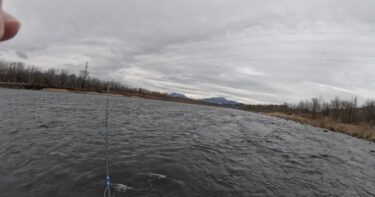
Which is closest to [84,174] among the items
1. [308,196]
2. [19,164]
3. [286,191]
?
[19,164]

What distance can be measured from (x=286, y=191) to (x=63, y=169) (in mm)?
8116

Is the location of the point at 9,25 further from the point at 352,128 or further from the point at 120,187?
the point at 352,128

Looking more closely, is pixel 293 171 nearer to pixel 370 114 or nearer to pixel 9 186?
pixel 9 186

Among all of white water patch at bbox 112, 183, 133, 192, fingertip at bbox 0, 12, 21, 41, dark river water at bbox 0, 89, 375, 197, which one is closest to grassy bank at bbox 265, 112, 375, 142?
dark river water at bbox 0, 89, 375, 197

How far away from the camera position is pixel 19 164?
8609 millimetres

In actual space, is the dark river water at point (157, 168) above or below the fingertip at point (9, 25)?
below

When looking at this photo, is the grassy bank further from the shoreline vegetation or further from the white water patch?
the white water patch

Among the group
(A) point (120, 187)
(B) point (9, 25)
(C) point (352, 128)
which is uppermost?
(B) point (9, 25)

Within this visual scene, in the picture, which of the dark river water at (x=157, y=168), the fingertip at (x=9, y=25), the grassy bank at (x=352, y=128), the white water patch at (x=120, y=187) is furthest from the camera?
the grassy bank at (x=352, y=128)

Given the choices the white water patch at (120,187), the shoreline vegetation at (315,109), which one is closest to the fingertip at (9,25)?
the white water patch at (120,187)

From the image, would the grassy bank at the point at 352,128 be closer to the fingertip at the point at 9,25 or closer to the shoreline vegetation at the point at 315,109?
the shoreline vegetation at the point at 315,109

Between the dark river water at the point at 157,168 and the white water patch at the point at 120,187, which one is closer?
the white water patch at the point at 120,187

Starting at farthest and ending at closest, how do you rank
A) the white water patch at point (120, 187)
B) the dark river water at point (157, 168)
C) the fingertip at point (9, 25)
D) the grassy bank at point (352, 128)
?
the grassy bank at point (352, 128), the dark river water at point (157, 168), the white water patch at point (120, 187), the fingertip at point (9, 25)

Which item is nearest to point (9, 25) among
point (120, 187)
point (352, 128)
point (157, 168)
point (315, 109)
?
point (120, 187)
